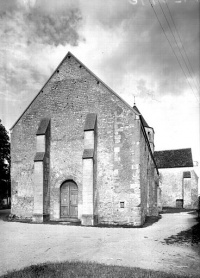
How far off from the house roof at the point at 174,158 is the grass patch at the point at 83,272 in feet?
112

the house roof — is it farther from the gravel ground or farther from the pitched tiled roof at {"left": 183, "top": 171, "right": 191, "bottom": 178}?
the gravel ground

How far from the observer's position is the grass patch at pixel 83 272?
5.55 meters

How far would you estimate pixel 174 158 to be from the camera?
4025 centimetres

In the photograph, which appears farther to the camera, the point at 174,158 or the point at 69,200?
the point at 174,158

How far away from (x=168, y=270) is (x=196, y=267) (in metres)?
0.93

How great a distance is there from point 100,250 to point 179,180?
32204 mm

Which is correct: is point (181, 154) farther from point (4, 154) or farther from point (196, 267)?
point (196, 267)

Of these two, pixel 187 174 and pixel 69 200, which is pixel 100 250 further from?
pixel 187 174

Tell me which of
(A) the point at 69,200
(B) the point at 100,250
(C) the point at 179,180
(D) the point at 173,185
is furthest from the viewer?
(D) the point at 173,185

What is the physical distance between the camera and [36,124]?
17812 millimetres

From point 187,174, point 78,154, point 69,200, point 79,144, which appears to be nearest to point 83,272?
point 69,200

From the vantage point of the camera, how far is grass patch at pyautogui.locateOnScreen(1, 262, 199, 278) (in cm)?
555

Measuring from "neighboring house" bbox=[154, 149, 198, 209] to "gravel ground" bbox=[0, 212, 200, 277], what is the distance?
26818 mm

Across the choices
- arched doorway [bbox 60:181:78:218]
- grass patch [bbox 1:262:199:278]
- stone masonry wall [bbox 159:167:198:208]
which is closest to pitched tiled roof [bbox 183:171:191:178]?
stone masonry wall [bbox 159:167:198:208]
